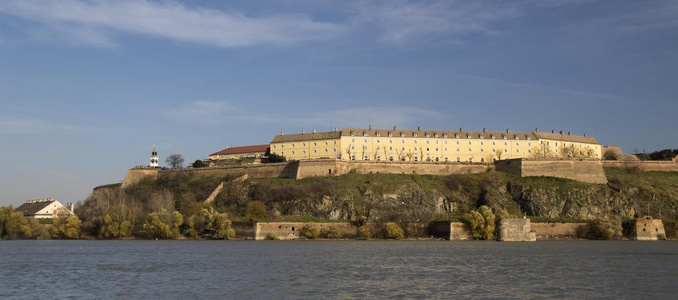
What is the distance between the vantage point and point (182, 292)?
24.9 metres

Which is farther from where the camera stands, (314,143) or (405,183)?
(314,143)

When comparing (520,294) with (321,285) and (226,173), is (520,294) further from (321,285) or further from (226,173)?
(226,173)

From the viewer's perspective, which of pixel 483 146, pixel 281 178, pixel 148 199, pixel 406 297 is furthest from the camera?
pixel 483 146

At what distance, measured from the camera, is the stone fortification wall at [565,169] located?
254 ft

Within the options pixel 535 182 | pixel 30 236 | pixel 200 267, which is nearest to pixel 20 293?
pixel 200 267

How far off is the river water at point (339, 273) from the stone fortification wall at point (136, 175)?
39.1 meters

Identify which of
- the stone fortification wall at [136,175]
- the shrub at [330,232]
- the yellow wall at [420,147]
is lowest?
the shrub at [330,232]

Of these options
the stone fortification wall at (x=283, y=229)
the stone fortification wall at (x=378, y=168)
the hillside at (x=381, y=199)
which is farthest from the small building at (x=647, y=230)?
the stone fortification wall at (x=283, y=229)

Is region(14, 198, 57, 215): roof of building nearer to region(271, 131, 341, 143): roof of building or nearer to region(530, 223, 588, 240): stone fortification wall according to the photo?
region(271, 131, 341, 143): roof of building

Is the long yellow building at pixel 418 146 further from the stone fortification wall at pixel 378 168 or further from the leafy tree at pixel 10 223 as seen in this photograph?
the leafy tree at pixel 10 223

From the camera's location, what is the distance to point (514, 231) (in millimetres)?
54750

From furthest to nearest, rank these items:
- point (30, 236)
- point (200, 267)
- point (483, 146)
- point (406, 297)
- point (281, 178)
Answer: point (483, 146) → point (281, 178) → point (30, 236) → point (200, 267) → point (406, 297)

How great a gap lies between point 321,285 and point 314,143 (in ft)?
217

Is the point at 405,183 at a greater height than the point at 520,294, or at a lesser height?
greater
